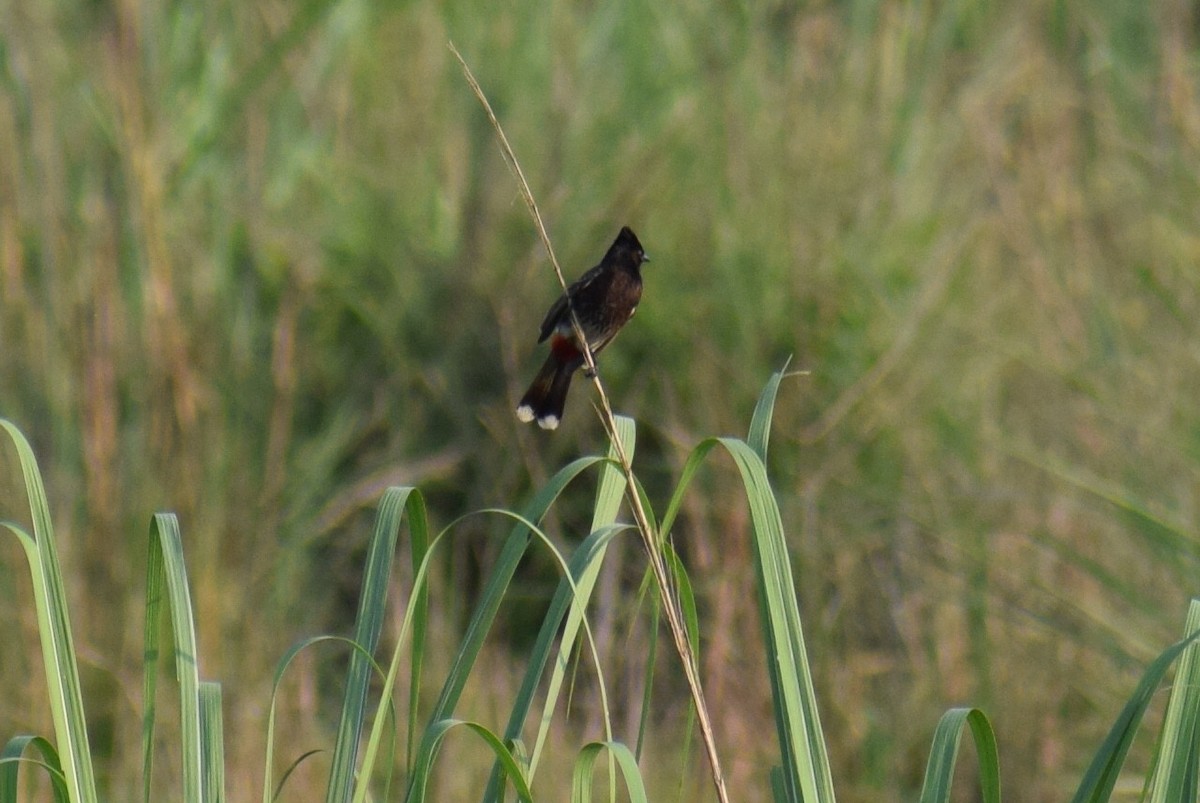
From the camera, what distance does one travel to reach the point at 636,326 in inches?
204

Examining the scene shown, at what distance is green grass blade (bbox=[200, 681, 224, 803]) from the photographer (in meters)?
1.41

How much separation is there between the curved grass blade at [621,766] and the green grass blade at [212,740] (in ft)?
1.03

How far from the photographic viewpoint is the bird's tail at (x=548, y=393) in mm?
2109

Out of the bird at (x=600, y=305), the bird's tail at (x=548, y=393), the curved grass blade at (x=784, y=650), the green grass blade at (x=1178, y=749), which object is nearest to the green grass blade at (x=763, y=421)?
the curved grass blade at (x=784, y=650)

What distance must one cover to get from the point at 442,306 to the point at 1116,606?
2.46 m

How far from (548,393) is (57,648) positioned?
3.22 ft

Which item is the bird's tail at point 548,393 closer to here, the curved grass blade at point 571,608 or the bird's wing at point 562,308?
the bird's wing at point 562,308

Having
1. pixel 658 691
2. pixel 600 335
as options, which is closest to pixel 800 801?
pixel 600 335

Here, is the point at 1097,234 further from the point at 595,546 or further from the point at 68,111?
the point at 595,546

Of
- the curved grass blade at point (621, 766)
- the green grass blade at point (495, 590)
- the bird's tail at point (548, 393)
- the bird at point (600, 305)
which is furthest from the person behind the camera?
the bird at point (600, 305)

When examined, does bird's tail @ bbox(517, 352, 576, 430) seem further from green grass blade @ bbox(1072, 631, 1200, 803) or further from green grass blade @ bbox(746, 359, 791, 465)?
green grass blade @ bbox(1072, 631, 1200, 803)

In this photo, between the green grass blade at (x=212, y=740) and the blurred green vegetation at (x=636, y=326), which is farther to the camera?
the blurred green vegetation at (x=636, y=326)

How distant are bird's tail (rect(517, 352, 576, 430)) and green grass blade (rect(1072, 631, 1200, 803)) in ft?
2.80

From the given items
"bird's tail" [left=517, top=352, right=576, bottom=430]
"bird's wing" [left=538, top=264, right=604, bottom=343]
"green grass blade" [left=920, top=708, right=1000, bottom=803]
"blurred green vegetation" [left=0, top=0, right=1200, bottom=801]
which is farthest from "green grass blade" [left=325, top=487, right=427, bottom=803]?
"blurred green vegetation" [left=0, top=0, right=1200, bottom=801]
